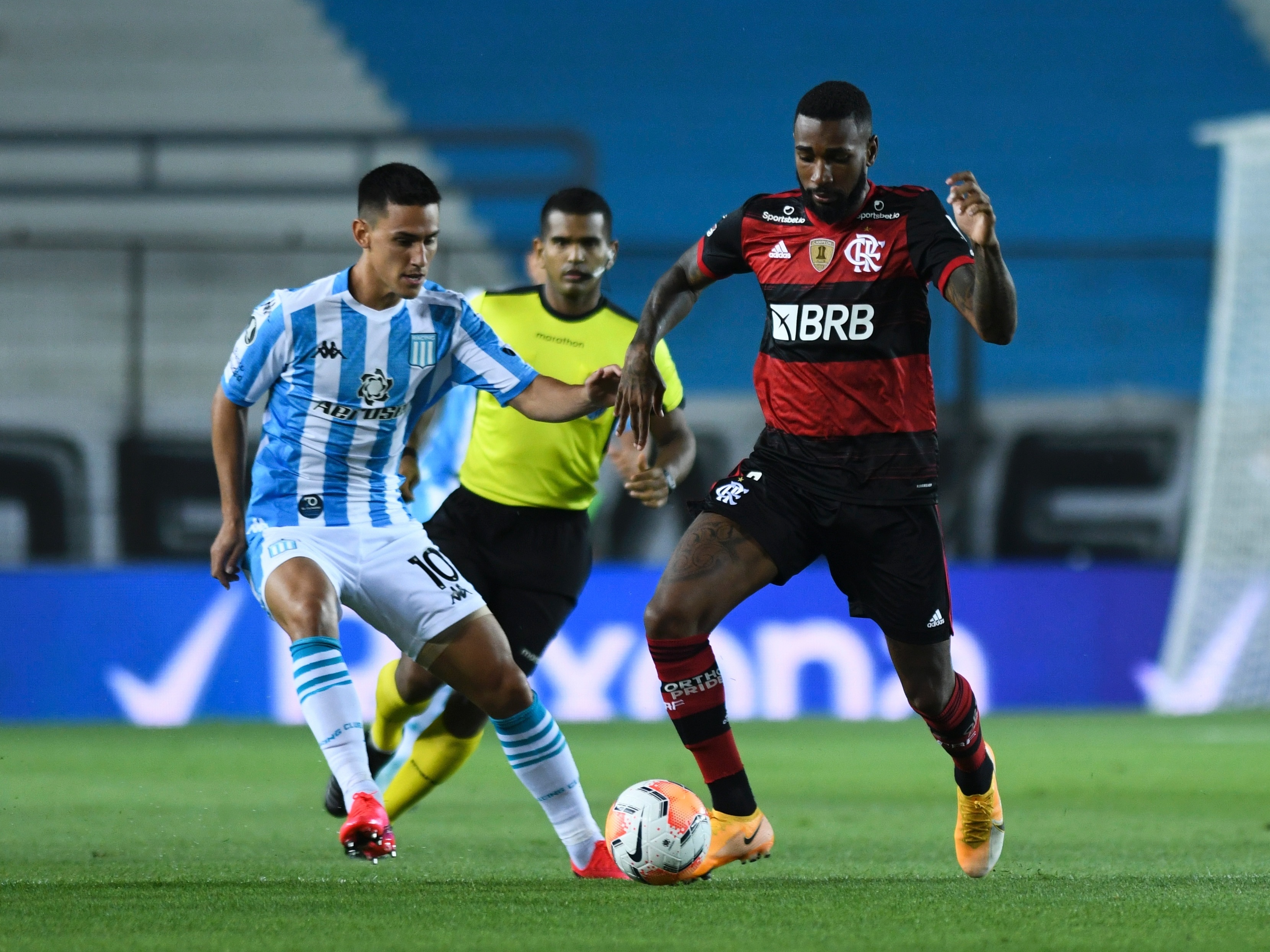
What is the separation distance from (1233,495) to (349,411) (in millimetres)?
9351

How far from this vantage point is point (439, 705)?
6168 mm

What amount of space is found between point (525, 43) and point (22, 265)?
534 cm

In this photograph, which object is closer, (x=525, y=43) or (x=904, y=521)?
(x=904, y=521)

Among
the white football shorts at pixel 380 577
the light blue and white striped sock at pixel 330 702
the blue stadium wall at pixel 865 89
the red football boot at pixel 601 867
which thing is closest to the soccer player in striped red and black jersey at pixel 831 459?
the red football boot at pixel 601 867

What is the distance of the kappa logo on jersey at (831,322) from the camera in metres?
4.96

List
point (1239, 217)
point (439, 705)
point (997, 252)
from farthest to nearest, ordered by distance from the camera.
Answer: point (1239, 217) → point (439, 705) → point (997, 252)

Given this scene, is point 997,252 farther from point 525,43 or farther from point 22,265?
point 525,43

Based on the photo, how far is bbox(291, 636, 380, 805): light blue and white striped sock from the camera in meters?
4.69

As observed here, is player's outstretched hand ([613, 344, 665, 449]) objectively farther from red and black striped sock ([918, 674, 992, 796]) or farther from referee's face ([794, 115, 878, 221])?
red and black striped sock ([918, 674, 992, 796])

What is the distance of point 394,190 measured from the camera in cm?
509

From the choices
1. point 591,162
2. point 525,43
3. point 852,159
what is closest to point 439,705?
point 852,159

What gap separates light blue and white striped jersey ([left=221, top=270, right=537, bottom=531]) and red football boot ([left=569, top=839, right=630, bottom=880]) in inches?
44.2

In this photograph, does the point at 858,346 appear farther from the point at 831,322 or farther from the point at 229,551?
the point at 229,551

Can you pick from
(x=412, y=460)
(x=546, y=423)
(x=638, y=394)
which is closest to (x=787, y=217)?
(x=638, y=394)
